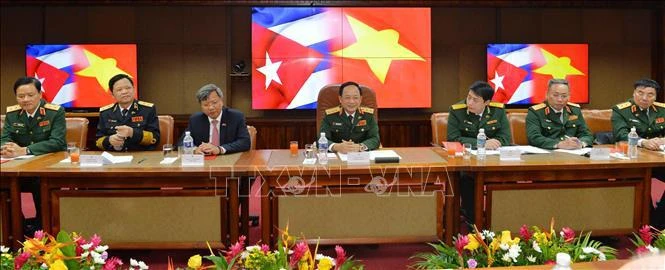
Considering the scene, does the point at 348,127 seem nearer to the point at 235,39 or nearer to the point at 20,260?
the point at 20,260

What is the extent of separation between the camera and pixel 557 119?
3838 millimetres

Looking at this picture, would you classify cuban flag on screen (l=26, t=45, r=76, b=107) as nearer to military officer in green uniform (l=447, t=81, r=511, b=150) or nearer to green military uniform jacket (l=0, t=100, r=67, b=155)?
green military uniform jacket (l=0, t=100, r=67, b=155)

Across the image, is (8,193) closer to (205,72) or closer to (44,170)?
(44,170)

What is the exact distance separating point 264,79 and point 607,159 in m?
3.66

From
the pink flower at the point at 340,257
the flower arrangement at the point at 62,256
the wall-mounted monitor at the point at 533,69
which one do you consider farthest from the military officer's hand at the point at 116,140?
the wall-mounted monitor at the point at 533,69

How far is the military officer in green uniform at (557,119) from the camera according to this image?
148 inches

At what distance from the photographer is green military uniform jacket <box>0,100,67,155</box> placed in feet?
11.5

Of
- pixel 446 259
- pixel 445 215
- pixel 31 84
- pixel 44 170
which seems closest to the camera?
pixel 446 259

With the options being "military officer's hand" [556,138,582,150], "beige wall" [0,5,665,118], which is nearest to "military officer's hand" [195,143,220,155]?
"military officer's hand" [556,138,582,150]

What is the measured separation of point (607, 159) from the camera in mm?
3031

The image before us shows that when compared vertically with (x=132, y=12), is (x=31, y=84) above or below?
below

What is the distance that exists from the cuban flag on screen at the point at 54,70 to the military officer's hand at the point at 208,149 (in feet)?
10.4

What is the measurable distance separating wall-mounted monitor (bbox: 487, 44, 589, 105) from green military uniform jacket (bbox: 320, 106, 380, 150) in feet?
9.03

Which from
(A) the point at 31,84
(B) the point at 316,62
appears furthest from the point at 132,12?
(A) the point at 31,84
